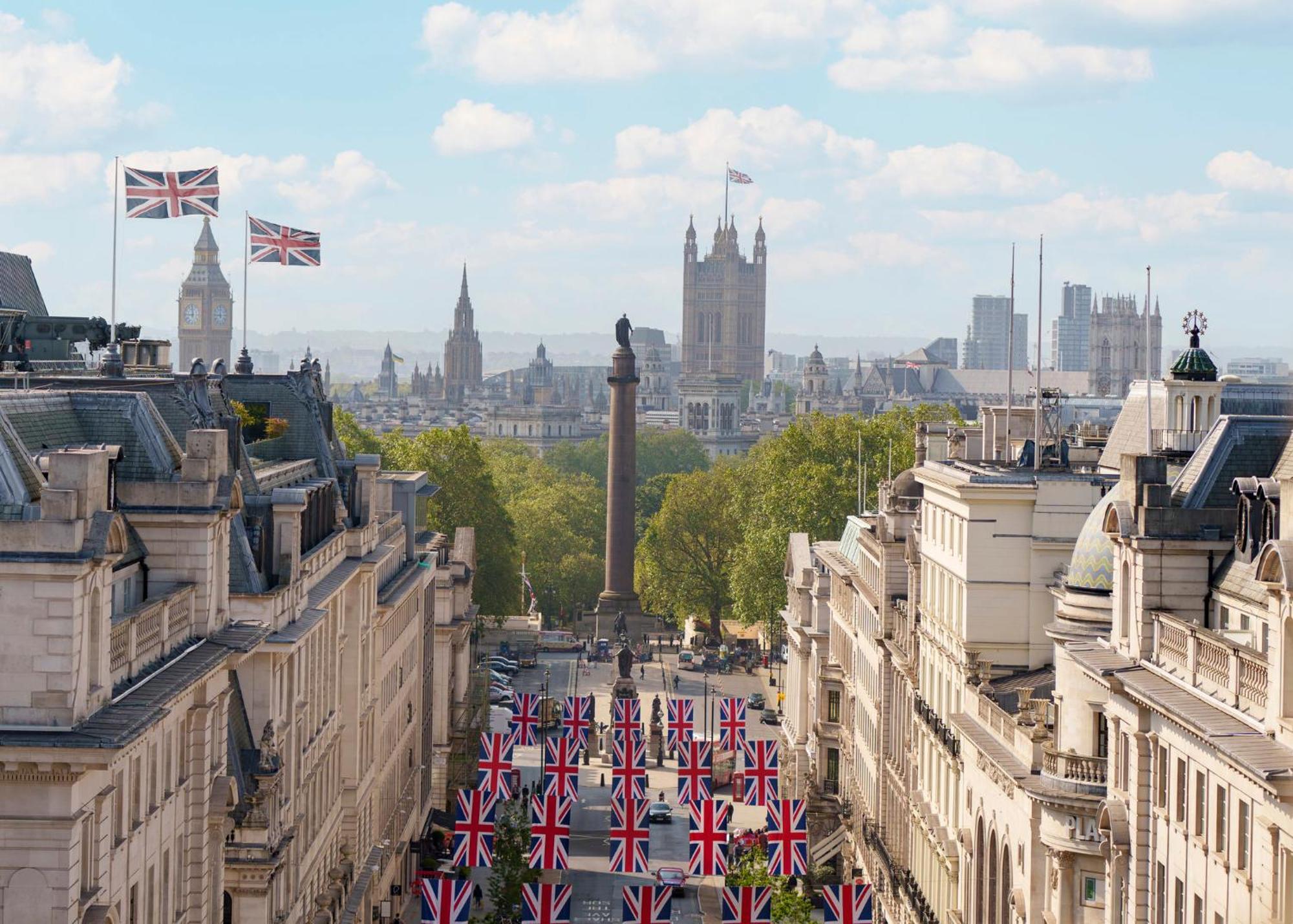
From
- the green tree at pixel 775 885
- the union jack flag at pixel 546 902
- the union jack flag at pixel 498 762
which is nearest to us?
the union jack flag at pixel 546 902

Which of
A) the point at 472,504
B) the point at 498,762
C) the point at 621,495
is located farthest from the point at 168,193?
the point at 621,495

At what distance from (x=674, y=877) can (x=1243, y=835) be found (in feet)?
168

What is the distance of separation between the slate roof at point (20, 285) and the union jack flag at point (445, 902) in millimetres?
44702

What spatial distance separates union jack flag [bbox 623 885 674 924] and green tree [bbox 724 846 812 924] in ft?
34.3

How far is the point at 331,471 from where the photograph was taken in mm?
67688

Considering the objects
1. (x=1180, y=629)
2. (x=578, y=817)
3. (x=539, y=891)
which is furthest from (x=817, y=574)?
(x=1180, y=629)

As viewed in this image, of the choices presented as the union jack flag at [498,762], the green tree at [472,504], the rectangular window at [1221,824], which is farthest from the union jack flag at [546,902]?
the green tree at [472,504]

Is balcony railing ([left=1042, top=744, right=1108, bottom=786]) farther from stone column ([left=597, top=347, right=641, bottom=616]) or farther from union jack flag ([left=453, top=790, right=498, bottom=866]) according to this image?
stone column ([left=597, top=347, right=641, bottom=616])

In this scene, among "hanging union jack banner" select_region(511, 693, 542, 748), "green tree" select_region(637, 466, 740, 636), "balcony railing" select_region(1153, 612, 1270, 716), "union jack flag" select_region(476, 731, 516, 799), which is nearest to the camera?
"balcony railing" select_region(1153, 612, 1270, 716)

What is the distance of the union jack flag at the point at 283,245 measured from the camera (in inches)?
3250

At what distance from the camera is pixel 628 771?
67375 mm

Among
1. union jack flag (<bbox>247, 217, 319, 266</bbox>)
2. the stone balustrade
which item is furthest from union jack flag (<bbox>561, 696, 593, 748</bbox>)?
the stone balustrade

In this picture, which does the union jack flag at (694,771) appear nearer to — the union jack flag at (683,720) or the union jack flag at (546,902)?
the union jack flag at (683,720)

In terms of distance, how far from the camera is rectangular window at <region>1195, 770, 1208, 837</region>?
123ft
